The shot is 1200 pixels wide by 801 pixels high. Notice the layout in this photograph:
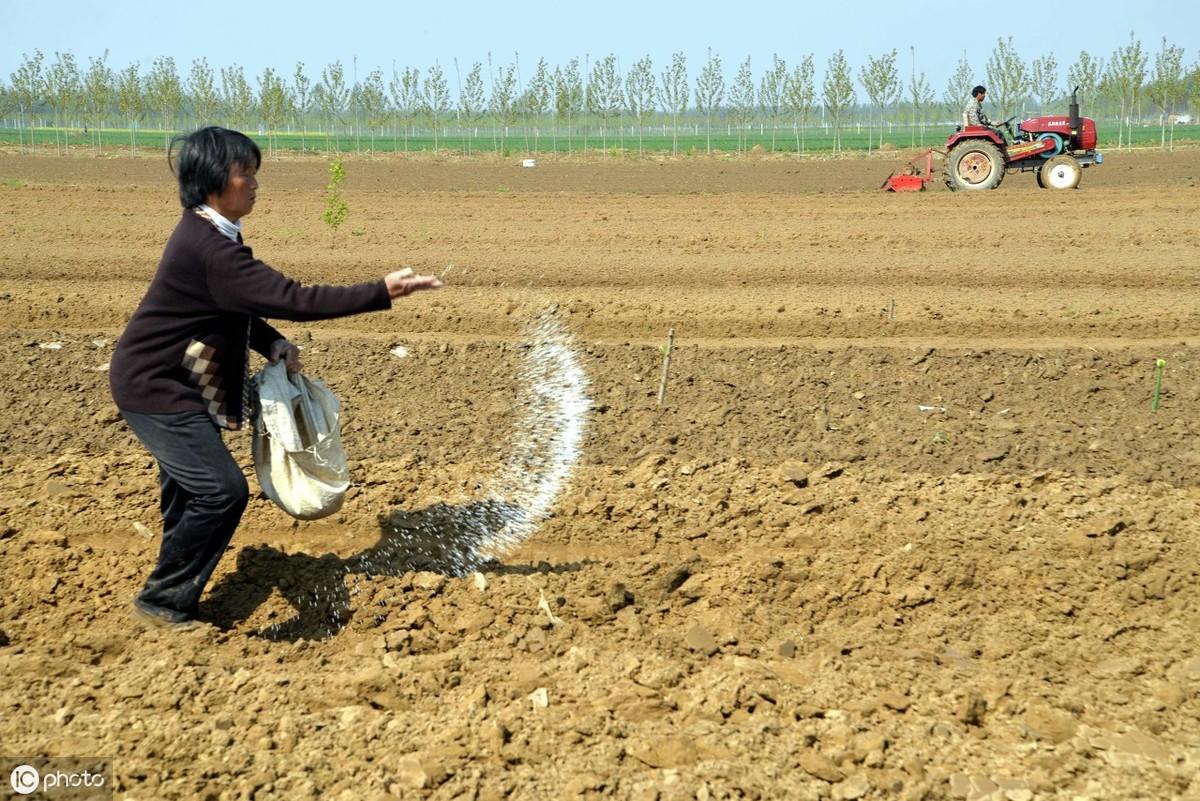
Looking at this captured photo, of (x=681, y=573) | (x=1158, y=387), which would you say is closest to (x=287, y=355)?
(x=681, y=573)

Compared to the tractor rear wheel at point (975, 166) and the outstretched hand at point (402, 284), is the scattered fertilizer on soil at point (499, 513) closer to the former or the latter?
the outstretched hand at point (402, 284)

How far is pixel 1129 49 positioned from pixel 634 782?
1792 inches

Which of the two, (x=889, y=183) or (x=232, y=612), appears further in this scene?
(x=889, y=183)

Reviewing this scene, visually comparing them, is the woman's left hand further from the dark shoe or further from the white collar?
Result: the dark shoe

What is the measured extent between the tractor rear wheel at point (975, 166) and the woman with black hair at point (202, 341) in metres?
16.2

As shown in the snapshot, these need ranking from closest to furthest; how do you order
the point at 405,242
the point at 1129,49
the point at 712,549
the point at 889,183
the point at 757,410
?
the point at 712,549 → the point at 757,410 → the point at 405,242 → the point at 889,183 → the point at 1129,49

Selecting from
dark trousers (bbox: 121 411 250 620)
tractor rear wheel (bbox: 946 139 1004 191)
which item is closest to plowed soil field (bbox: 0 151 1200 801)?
dark trousers (bbox: 121 411 250 620)

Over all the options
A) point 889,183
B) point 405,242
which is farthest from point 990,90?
point 405,242

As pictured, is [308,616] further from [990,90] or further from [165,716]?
[990,90]

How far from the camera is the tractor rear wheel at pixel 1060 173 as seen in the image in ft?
60.9

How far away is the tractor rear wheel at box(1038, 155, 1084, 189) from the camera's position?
18.6 metres

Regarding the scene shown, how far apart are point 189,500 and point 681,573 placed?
205 centimetres

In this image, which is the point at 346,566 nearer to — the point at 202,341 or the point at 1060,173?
the point at 202,341

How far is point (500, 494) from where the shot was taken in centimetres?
601
